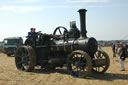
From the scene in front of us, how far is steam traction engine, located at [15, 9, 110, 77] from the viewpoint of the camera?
895 cm

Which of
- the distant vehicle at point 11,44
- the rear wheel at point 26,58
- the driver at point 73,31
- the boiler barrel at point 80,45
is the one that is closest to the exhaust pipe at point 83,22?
the boiler barrel at point 80,45

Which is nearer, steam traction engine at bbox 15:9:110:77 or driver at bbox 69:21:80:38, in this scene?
steam traction engine at bbox 15:9:110:77

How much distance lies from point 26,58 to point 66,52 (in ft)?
7.61

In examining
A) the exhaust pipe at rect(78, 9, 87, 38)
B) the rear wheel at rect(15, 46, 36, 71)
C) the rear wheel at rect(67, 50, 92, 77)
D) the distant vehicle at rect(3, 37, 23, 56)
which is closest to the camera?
the rear wheel at rect(67, 50, 92, 77)

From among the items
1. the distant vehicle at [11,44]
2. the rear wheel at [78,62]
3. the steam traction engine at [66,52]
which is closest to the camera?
the rear wheel at [78,62]

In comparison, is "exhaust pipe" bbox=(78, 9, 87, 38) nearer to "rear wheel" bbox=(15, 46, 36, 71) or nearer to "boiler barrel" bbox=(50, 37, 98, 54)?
"boiler barrel" bbox=(50, 37, 98, 54)

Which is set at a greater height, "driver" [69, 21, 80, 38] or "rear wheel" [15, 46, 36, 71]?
"driver" [69, 21, 80, 38]

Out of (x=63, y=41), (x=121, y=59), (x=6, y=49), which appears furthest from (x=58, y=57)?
(x=6, y=49)

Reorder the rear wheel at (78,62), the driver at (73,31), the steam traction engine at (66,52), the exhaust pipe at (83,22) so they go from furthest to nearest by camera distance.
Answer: the driver at (73,31) < the exhaust pipe at (83,22) < the steam traction engine at (66,52) < the rear wheel at (78,62)

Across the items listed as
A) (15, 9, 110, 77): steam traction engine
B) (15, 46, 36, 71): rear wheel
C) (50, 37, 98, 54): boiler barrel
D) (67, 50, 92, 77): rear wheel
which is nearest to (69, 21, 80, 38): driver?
(15, 9, 110, 77): steam traction engine

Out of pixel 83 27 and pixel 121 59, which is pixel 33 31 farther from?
pixel 121 59

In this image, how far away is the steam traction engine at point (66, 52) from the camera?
29.3ft

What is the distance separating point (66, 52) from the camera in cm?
1003

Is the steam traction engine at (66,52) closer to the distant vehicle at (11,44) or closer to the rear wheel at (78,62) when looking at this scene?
the rear wheel at (78,62)
